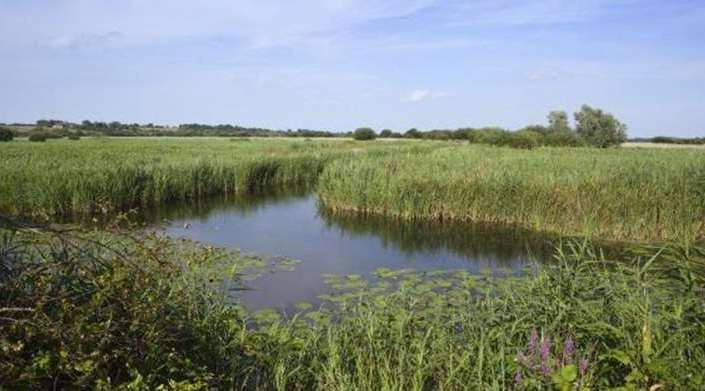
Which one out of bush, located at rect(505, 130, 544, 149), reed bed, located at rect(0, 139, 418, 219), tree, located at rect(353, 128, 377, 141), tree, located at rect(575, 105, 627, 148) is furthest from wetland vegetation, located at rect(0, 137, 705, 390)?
tree, located at rect(353, 128, 377, 141)

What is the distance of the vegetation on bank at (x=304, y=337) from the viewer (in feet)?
7.89

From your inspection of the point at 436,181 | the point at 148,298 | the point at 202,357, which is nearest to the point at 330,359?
the point at 202,357

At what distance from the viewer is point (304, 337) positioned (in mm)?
4355

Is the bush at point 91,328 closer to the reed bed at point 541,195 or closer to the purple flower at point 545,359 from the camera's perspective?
the purple flower at point 545,359

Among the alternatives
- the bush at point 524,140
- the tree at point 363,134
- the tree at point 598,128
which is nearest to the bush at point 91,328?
the bush at point 524,140

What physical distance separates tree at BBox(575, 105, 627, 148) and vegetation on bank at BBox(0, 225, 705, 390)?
49329 mm

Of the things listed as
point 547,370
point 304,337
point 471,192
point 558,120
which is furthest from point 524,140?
point 547,370

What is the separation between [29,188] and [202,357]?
1128cm

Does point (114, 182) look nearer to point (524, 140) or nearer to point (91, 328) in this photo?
point (91, 328)

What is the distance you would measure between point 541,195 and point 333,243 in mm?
4906

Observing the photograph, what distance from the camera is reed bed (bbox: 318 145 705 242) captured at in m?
10.2

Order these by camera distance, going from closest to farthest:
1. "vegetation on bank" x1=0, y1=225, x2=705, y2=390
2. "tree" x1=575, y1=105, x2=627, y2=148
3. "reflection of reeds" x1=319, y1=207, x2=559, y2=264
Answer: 1. "vegetation on bank" x1=0, y1=225, x2=705, y2=390
2. "reflection of reeds" x1=319, y1=207, x2=559, y2=264
3. "tree" x1=575, y1=105, x2=627, y2=148

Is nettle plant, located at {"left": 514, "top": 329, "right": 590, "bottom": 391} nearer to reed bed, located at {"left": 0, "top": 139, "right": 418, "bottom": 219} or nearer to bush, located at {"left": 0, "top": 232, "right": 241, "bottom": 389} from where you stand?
bush, located at {"left": 0, "top": 232, "right": 241, "bottom": 389}

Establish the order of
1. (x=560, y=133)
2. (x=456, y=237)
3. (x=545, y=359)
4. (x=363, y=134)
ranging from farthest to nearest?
(x=363, y=134)
(x=560, y=133)
(x=456, y=237)
(x=545, y=359)
